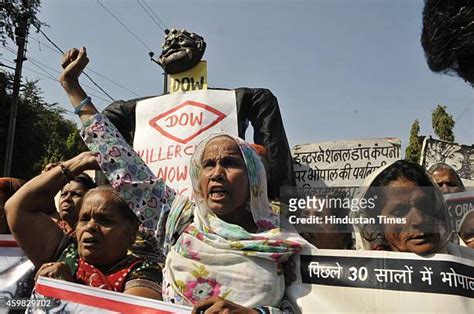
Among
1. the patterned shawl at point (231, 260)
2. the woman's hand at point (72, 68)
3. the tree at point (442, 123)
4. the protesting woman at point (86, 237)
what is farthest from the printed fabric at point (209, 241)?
the tree at point (442, 123)

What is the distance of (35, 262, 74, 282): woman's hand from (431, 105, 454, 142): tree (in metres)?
16.0

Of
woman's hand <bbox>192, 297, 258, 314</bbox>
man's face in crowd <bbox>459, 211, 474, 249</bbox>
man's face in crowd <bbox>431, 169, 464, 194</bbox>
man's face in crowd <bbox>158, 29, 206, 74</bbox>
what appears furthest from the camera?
man's face in crowd <bbox>158, 29, 206, 74</bbox>

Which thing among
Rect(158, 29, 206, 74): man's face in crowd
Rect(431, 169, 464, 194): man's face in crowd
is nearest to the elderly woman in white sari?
Rect(431, 169, 464, 194): man's face in crowd

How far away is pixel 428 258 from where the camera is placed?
1.54 meters

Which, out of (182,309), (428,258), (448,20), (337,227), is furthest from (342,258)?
(448,20)

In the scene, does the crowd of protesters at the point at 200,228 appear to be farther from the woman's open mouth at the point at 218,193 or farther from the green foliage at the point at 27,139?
the green foliage at the point at 27,139

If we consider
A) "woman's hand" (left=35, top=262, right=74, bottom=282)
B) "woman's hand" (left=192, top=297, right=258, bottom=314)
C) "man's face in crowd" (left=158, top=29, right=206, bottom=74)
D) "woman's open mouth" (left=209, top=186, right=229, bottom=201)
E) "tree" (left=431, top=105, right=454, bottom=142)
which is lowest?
"woman's hand" (left=192, top=297, right=258, bottom=314)

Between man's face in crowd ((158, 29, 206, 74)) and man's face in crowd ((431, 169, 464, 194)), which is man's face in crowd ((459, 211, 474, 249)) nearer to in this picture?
man's face in crowd ((431, 169, 464, 194))

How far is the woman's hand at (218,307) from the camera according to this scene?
59.6 inches

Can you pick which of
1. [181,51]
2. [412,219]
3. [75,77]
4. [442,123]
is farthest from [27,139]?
[412,219]

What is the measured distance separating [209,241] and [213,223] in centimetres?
8

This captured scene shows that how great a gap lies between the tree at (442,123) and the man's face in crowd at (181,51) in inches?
553

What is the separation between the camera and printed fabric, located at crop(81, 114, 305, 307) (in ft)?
5.33

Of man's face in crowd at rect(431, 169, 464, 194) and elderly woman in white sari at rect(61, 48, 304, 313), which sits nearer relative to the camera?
elderly woman in white sari at rect(61, 48, 304, 313)
